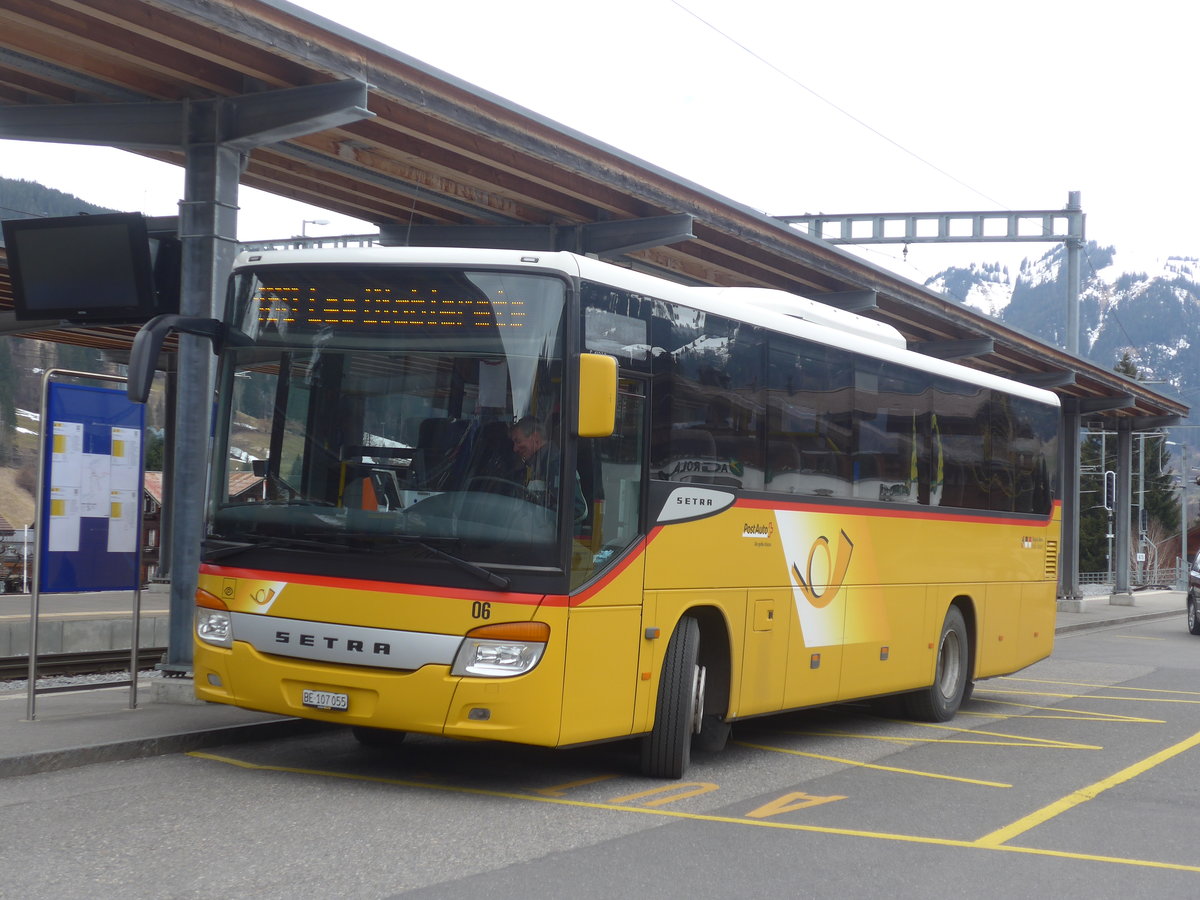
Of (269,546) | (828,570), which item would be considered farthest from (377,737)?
(828,570)

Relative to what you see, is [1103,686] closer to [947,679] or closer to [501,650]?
[947,679]

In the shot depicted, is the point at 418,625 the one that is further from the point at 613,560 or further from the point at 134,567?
the point at 134,567

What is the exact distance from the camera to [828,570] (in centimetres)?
1063

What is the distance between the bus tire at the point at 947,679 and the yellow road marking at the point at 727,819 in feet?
17.9

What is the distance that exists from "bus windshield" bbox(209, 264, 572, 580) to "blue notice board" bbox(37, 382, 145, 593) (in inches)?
81.5

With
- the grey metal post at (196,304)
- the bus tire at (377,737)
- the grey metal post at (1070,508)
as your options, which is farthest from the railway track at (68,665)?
the grey metal post at (1070,508)

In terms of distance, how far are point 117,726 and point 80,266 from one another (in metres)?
3.45

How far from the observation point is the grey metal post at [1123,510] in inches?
1444

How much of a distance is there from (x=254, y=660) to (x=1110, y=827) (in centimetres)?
484

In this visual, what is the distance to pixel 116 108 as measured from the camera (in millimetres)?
11406

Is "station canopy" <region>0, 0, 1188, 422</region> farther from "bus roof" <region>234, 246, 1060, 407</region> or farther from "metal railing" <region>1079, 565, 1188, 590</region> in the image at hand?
"metal railing" <region>1079, 565, 1188, 590</region>

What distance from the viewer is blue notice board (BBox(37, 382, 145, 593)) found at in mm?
9844

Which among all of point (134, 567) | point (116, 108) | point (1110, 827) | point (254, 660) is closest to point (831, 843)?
point (1110, 827)

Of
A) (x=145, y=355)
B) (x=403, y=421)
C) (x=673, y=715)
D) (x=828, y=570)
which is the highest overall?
(x=145, y=355)
